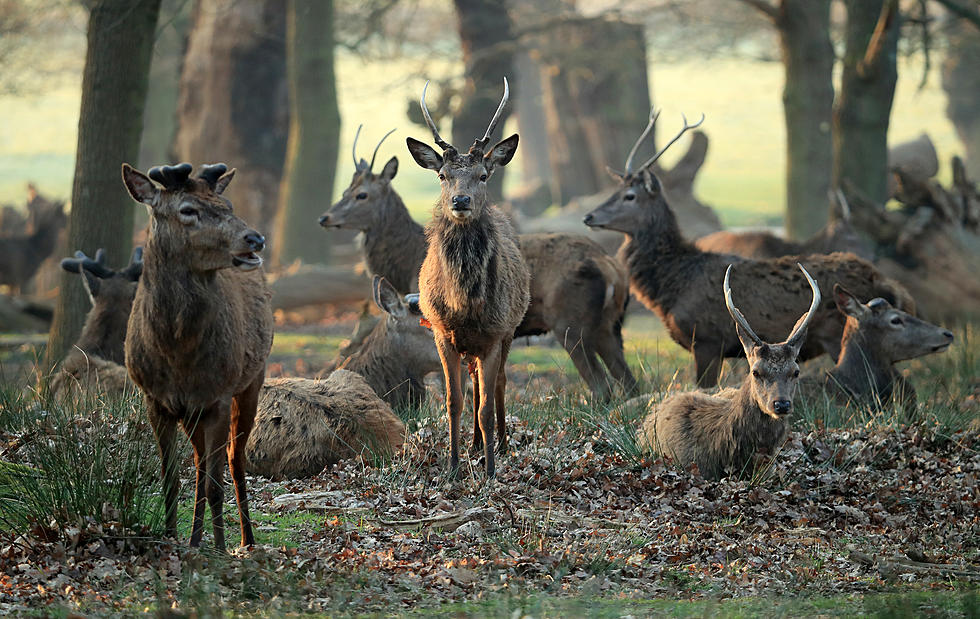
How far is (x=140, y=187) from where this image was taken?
5984 millimetres

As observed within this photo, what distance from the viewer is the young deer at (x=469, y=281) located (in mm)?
7715

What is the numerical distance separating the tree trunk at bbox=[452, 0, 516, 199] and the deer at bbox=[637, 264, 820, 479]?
14.6 m

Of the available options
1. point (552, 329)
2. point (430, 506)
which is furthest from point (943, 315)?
point (430, 506)

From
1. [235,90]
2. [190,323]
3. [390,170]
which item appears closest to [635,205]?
[390,170]

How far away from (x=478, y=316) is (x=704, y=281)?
4613 millimetres

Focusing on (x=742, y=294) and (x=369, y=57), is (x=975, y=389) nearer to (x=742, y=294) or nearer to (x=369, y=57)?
(x=742, y=294)

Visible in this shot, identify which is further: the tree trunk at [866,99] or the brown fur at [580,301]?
the tree trunk at [866,99]

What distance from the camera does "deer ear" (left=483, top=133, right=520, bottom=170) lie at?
7.95m

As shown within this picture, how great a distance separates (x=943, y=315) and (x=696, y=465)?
8.47 m

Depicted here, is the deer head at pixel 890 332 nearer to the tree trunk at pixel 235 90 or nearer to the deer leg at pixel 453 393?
the deer leg at pixel 453 393

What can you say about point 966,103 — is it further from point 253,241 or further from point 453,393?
point 253,241

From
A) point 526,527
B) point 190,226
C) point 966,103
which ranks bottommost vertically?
point 526,527

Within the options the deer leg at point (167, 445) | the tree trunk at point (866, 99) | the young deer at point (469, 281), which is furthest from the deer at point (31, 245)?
the deer leg at point (167, 445)

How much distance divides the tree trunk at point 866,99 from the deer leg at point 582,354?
6.35 m
